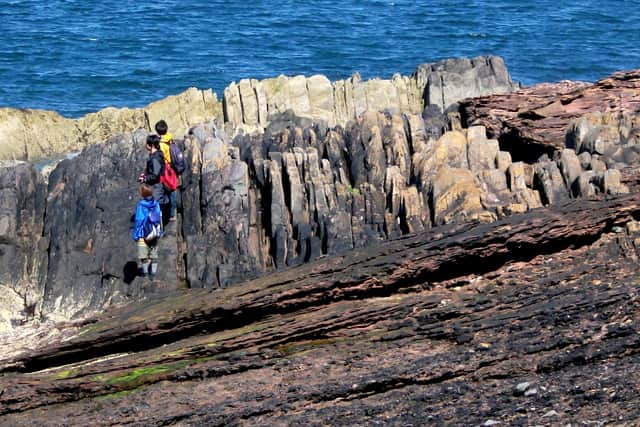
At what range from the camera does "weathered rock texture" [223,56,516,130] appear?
35344 millimetres

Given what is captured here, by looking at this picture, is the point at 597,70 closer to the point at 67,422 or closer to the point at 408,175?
the point at 408,175

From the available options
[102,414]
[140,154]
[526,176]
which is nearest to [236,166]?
[140,154]

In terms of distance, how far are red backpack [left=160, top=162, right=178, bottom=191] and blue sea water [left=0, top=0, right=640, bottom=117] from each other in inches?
1042

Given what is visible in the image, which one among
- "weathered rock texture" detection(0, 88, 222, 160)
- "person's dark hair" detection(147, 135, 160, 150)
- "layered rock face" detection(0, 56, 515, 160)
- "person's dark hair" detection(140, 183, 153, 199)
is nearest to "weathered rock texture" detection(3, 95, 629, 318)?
"person's dark hair" detection(140, 183, 153, 199)

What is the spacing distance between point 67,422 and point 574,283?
27.0 feet

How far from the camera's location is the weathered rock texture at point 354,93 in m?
35.3

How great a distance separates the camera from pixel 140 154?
24.7 metres

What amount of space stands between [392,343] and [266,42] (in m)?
46.8

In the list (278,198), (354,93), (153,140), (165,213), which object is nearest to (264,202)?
(278,198)

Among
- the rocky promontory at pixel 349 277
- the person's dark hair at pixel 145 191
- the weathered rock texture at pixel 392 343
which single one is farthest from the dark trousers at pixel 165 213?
the weathered rock texture at pixel 392 343

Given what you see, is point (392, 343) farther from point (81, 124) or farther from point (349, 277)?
point (81, 124)

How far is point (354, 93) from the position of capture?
35781 mm

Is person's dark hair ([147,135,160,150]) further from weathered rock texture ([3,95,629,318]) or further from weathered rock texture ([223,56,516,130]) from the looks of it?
weathered rock texture ([223,56,516,130])

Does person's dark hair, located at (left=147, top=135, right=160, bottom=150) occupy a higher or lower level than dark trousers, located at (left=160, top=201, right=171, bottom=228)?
higher
